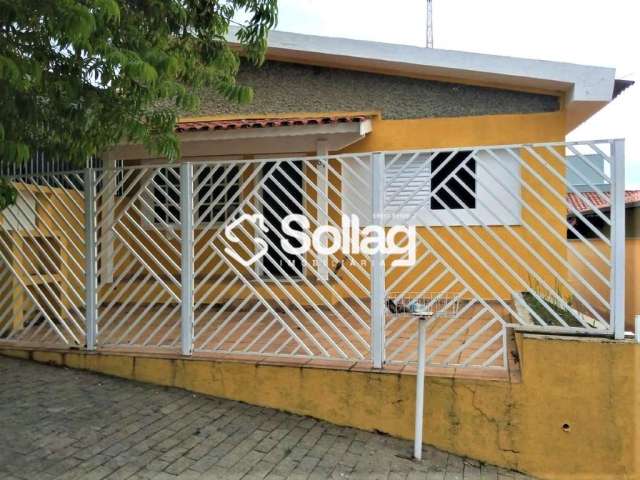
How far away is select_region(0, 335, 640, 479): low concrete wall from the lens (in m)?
3.95

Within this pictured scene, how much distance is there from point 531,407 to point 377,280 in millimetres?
1648

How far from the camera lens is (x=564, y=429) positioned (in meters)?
4.04

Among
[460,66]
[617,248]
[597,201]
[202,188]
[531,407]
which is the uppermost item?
[460,66]

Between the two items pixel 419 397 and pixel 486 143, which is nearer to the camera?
pixel 419 397

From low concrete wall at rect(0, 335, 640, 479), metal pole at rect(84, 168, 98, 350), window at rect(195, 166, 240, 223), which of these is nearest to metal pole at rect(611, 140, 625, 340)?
low concrete wall at rect(0, 335, 640, 479)

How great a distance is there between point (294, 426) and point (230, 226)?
1975mm

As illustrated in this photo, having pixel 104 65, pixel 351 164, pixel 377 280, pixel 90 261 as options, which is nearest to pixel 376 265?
pixel 377 280

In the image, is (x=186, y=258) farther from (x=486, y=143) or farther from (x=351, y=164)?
(x=486, y=143)

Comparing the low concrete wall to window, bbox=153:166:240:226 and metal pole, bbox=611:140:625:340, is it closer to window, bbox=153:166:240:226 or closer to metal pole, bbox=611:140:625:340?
metal pole, bbox=611:140:625:340

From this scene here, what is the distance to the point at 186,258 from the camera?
515 centimetres

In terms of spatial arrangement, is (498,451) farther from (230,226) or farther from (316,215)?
(316,215)

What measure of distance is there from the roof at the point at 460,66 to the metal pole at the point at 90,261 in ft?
14.1

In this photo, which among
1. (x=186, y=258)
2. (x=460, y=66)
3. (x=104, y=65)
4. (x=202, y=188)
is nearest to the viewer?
(x=104, y=65)

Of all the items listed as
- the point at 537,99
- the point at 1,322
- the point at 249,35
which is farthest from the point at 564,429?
the point at 1,322
